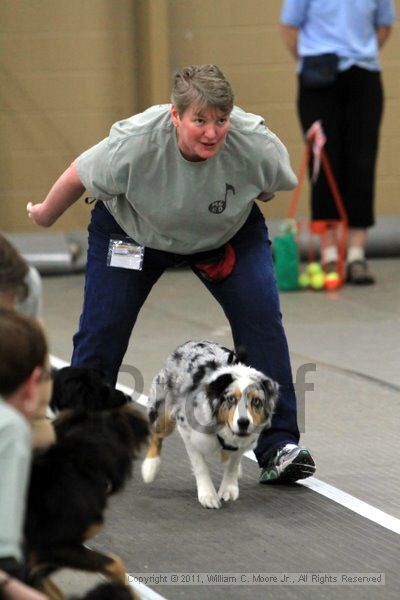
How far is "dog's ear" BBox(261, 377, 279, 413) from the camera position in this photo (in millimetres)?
4977

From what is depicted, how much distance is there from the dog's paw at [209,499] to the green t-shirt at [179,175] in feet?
3.29

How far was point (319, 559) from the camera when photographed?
15.0 ft

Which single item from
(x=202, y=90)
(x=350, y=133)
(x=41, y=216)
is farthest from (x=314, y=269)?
(x=202, y=90)

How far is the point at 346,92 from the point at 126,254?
4.94 metres

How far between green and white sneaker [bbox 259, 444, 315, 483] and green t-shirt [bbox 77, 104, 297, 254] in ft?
3.06

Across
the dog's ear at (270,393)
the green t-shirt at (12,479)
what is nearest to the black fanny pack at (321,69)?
the dog's ear at (270,393)

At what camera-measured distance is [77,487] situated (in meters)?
3.43

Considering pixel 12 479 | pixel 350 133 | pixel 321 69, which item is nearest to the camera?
pixel 12 479

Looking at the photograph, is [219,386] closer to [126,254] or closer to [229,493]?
[229,493]

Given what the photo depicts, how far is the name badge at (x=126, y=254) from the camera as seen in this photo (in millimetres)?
5227

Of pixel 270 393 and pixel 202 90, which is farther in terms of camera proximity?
pixel 270 393

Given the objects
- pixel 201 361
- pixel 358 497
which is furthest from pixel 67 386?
pixel 358 497

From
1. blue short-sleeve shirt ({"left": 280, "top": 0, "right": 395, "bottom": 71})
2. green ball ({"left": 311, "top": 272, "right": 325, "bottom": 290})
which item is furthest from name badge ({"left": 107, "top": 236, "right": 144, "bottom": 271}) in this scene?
blue short-sleeve shirt ({"left": 280, "top": 0, "right": 395, "bottom": 71})

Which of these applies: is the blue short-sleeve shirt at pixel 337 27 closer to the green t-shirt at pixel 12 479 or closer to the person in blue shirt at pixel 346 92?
the person in blue shirt at pixel 346 92
